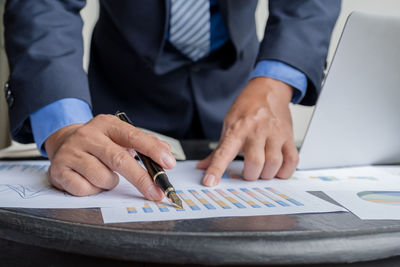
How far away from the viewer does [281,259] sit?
0.35 m

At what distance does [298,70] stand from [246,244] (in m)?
0.55

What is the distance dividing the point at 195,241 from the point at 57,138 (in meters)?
0.45

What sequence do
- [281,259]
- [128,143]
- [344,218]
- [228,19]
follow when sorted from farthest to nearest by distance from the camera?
[228,19], [128,143], [344,218], [281,259]

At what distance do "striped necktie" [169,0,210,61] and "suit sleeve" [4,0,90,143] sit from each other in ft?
0.87

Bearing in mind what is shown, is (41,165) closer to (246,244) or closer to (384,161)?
(246,244)

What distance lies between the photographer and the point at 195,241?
1.17 ft

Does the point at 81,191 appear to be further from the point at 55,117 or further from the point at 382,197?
A: the point at 382,197

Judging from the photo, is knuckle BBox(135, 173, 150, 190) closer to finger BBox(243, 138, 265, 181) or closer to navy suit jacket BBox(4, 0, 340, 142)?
finger BBox(243, 138, 265, 181)

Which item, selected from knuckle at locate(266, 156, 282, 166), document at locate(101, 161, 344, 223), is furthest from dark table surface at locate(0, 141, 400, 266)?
knuckle at locate(266, 156, 282, 166)

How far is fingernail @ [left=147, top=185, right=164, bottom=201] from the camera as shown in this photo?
0.53 metres

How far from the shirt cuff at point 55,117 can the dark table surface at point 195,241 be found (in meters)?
0.32

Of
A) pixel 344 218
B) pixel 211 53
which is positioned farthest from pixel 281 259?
pixel 211 53

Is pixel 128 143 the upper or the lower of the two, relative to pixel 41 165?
upper

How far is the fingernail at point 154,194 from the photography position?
532mm
